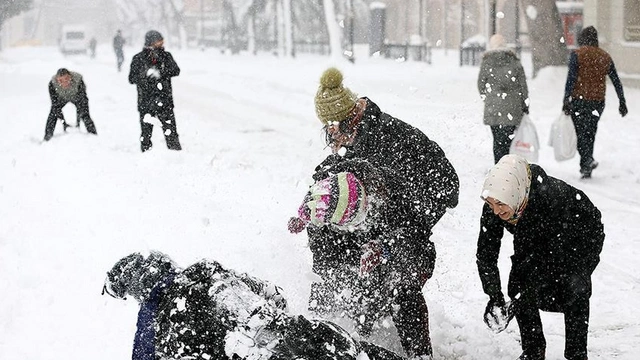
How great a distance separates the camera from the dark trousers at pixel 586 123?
403 inches

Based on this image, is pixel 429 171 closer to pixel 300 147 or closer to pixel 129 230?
pixel 129 230

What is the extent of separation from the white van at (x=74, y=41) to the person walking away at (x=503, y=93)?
5005 cm

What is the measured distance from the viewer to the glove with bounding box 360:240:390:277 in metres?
4.03

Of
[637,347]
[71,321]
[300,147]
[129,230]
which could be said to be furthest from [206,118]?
[637,347]

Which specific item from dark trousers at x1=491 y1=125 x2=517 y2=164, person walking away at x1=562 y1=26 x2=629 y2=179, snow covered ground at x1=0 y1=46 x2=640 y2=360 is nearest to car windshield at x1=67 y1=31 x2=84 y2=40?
snow covered ground at x1=0 y1=46 x2=640 y2=360

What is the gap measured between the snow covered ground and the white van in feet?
131

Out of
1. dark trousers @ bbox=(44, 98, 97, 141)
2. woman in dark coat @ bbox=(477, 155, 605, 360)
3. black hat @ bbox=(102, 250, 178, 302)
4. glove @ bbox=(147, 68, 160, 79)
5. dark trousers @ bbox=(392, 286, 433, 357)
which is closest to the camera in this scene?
black hat @ bbox=(102, 250, 178, 302)

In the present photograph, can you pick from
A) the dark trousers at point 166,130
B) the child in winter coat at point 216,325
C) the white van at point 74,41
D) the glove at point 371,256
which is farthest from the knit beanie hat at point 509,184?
the white van at point 74,41

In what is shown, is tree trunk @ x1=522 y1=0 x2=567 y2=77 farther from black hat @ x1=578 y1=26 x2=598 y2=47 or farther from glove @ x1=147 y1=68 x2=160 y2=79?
glove @ x1=147 y1=68 x2=160 y2=79

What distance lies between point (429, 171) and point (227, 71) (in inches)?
1146

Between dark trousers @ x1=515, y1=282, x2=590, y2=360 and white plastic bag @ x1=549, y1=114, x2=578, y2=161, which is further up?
white plastic bag @ x1=549, y1=114, x2=578, y2=161

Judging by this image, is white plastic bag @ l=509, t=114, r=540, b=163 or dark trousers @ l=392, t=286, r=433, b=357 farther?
white plastic bag @ l=509, t=114, r=540, b=163

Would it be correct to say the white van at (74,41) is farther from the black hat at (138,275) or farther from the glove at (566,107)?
the black hat at (138,275)

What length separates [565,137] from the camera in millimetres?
10305
